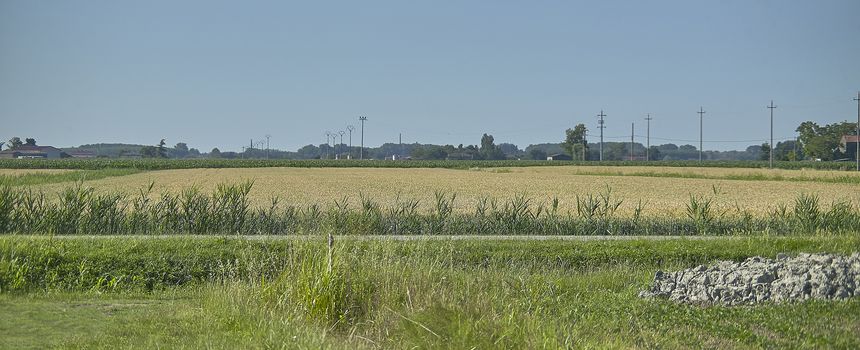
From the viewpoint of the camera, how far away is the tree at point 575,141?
561 ft

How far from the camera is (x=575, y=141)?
176 metres

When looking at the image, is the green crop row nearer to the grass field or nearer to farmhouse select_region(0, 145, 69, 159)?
the grass field

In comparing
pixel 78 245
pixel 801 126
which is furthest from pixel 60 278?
pixel 801 126

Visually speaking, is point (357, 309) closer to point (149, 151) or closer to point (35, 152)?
point (35, 152)

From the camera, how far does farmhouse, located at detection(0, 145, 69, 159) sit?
164 metres

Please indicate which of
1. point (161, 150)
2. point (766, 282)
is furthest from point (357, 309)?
point (161, 150)

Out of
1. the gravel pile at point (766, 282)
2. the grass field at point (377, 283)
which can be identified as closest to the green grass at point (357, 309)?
the grass field at point (377, 283)

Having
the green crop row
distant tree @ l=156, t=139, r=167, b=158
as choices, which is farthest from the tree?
the green crop row

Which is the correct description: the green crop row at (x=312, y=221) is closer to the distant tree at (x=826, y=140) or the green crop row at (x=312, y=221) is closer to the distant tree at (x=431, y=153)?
the distant tree at (x=826, y=140)

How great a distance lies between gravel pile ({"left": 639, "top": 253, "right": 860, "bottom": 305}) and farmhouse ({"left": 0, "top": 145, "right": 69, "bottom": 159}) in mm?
168202

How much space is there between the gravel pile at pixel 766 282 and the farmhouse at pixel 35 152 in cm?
16820

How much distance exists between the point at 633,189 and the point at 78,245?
138 ft

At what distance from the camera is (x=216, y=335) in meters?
10.9

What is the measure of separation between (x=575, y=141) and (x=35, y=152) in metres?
105
